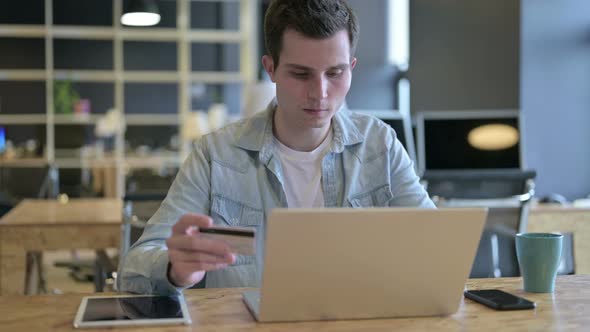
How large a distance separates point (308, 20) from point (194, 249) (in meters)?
0.61

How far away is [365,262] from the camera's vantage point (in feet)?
3.85

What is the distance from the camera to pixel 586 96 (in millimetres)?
4945

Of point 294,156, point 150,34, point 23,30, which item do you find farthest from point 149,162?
point 294,156

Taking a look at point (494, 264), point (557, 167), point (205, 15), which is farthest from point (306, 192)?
point (205, 15)

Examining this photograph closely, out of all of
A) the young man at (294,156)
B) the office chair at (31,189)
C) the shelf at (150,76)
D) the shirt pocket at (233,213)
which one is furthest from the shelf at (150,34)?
the shirt pocket at (233,213)

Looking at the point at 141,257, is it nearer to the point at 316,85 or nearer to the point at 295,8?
the point at 316,85

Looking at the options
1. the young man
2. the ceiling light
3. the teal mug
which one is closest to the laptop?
the teal mug

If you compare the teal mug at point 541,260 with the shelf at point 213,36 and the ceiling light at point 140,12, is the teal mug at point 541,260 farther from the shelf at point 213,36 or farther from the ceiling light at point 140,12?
the shelf at point 213,36

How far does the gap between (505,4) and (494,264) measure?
2.21 m

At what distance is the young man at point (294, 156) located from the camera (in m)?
1.63

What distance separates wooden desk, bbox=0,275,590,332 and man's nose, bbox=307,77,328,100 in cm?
44

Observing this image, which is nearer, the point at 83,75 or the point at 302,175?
the point at 302,175

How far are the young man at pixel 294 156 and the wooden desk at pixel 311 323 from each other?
19 centimetres

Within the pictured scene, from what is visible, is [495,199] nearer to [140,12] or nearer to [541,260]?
[541,260]
